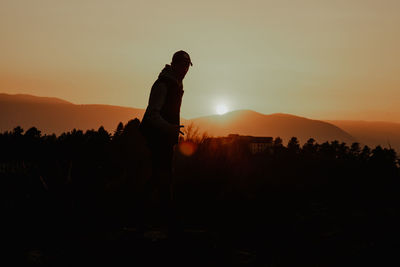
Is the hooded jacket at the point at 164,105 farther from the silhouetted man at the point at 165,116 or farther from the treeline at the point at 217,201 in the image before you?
the treeline at the point at 217,201

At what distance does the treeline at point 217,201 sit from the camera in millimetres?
3801

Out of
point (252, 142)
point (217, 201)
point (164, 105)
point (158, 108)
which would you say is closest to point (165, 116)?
point (164, 105)

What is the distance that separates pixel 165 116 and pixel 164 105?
10cm

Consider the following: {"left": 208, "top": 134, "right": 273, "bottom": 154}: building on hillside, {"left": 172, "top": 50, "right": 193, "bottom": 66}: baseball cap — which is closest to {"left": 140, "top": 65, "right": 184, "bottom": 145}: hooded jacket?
{"left": 172, "top": 50, "right": 193, "bottom": 66}: baseball cap

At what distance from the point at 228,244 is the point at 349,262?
3.69ft

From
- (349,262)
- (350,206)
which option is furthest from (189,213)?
(350,206)

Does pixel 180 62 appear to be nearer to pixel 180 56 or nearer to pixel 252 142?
pixel 180 56

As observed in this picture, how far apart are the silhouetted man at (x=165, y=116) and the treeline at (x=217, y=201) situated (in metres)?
0.22

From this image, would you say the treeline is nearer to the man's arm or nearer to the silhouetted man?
the silhouetted man

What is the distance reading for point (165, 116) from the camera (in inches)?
137

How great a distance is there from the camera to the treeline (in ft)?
12.5

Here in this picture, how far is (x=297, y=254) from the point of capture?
11.2 feet

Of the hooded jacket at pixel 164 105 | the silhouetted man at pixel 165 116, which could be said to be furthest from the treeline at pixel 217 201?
the hooded jacket at pixel 164 105

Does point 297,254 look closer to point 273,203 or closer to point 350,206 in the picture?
point 273,203
